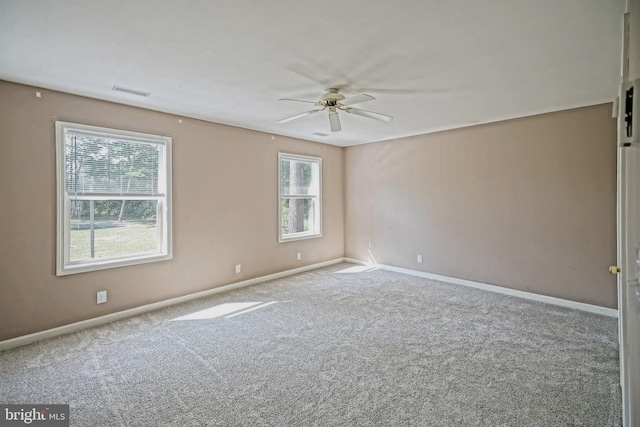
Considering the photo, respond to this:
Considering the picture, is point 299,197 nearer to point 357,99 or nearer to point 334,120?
point 334,120

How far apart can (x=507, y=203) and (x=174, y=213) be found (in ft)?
14.7

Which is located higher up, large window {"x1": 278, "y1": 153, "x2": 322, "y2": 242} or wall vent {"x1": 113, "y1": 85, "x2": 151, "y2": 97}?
wall vent {"x1": 113, "y1": 85, "x2": 151, "y2": 97}

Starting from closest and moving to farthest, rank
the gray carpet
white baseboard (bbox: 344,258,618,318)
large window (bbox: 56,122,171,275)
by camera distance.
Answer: the gray carpet, large window (bbox: 56,122,171,275), white baseboard (bbox: 344,258,618,318)

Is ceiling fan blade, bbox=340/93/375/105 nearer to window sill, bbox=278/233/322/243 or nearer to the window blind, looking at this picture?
the window blind

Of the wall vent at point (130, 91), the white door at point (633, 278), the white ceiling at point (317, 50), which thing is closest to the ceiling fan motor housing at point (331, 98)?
the white ceiling at point (317, 50)

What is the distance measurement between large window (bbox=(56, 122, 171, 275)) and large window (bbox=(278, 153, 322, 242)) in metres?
Answer: 1.95

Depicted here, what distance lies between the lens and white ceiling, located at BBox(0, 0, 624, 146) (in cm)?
185

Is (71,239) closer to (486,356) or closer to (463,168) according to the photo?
(486,356)

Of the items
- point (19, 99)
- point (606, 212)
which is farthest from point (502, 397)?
point (19, 99)

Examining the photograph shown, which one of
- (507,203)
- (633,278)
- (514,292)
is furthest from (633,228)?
(514,292)

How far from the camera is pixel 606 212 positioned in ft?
11.8

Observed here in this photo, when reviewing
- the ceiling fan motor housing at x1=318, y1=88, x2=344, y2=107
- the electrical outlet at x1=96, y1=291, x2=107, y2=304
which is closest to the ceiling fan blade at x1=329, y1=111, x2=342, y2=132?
the ceiling fan motor housing at x1=318, y1=88, x2=344, y2=107

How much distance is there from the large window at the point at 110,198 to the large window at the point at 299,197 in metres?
1.95

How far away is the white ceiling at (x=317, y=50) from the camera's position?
1854 mm
